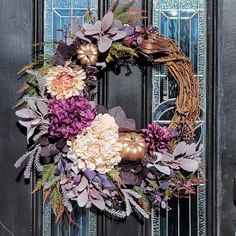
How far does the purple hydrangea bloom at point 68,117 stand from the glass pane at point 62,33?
22 centimetres

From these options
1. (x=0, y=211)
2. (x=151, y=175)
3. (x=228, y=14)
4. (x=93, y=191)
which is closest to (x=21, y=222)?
(x=0, y=211)

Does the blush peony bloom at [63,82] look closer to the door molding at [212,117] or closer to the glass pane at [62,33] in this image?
the glass pane at [62,33]

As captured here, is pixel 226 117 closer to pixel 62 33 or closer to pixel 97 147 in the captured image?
pixel 97 147

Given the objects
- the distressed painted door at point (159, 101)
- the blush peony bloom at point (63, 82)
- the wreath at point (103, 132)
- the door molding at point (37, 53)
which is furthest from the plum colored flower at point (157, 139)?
the door molding at point (37, 53)

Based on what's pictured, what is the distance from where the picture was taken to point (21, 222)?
162 cm

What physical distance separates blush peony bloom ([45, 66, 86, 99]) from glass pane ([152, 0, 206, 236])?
0.25 m

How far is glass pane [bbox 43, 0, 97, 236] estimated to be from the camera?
163 cm

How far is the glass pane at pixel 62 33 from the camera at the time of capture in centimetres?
163

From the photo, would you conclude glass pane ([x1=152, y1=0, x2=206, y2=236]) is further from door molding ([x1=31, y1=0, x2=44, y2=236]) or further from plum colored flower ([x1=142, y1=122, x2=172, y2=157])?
door molding ([x1=31, y1=0, x2=44, y2=236])

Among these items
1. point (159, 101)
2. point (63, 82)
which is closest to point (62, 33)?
point (63, 82)

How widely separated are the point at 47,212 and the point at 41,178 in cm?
12

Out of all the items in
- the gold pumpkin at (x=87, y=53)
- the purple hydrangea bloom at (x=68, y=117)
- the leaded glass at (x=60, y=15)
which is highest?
the leaded glass at (x=60, y=15)

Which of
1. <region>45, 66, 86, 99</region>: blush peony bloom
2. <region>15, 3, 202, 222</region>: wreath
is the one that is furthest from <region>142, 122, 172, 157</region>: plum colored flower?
<region>45, 66, 86, 99</region>: blush peony bloom

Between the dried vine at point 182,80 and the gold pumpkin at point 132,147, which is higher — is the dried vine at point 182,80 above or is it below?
above
